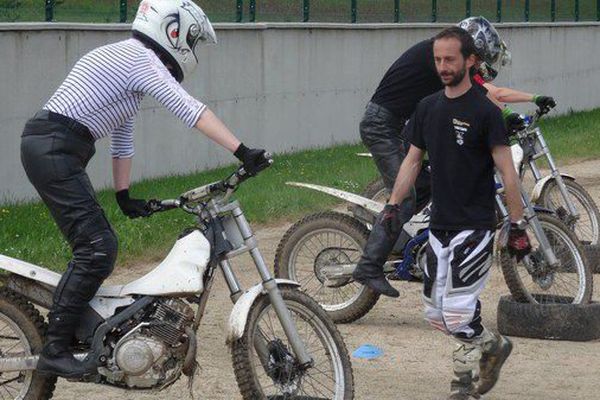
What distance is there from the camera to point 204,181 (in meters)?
17.2

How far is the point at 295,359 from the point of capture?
22.2 feet

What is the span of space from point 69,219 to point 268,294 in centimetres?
91

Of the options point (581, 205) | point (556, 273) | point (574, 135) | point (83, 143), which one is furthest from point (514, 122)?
point (574, 135)

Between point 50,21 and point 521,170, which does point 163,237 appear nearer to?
point 521,170

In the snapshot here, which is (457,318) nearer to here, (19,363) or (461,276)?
(461,276)

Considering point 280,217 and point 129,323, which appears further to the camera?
point 280,217

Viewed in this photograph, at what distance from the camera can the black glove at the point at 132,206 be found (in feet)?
23.5

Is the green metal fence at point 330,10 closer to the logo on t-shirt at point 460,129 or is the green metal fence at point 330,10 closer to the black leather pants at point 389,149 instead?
the black leather pants at point 389,149

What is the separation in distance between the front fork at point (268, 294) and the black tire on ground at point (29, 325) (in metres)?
0.85

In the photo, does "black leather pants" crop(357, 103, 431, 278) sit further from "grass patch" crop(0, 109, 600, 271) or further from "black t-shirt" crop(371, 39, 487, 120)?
"grass patch" crop(0, 109, 600, 271)

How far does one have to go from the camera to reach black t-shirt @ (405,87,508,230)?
A: 7.21 m

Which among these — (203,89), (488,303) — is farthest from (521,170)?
(203,89)

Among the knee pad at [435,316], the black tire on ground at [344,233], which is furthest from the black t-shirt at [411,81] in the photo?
the knee pad at [435,316]

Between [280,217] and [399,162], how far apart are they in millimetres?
4807
